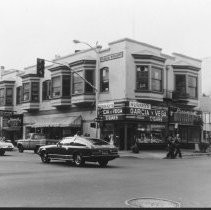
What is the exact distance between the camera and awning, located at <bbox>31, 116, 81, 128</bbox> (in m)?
38.5

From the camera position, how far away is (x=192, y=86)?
4003cm

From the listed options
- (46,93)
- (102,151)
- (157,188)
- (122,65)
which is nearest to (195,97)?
(122,65)

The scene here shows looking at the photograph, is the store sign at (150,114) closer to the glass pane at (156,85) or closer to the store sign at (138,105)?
the store sign at (138,105)

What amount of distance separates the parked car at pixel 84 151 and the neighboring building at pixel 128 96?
1153 centimetres

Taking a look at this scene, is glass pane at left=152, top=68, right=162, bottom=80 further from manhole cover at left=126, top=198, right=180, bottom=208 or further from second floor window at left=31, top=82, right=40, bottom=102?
manhole cover at left=126, top=198, right=180, bottom=208

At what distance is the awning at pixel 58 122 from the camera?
38.5m

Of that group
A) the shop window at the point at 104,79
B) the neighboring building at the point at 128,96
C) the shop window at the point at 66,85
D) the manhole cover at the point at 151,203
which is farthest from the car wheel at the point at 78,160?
the shop window at the point at 66,85

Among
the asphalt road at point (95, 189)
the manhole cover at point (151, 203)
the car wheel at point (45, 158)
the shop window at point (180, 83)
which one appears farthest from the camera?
the shop window at point (180, 83)

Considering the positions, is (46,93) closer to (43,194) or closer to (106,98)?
(106,98)

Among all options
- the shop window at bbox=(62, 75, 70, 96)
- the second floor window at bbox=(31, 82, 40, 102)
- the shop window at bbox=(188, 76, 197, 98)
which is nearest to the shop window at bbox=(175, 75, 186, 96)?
the shop window at bbox=(188, 76, 197, 98)

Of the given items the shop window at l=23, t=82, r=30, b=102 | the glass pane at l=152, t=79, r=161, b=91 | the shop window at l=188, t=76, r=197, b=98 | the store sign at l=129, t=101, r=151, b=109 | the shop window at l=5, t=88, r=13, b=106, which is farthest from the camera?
the shop window at l=5, t=88, r=13, b=106

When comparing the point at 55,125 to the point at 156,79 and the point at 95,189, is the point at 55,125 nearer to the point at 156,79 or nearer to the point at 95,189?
the point at 156,79

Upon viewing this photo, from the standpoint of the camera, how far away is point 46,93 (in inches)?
1730

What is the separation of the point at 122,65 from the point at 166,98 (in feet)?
17.8
